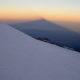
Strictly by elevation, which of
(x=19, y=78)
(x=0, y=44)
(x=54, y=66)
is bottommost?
(x=19, y=78)

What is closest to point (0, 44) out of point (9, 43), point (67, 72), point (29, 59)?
point (9, 43)

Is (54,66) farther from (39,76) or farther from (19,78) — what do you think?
(19,78)

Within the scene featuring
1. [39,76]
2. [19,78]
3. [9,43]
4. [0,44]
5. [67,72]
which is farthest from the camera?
[9,43]

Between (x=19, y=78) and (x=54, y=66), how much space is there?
2.49 feet

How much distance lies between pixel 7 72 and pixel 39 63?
0.63 metres

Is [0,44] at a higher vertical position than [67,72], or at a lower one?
higher

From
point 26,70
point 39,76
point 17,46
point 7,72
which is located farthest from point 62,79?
point 17,46

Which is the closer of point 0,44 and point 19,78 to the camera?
point 19,78

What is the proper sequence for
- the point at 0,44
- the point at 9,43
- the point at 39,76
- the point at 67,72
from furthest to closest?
1. the point at 9,43
2. the point at 0,44
3. the point at 67,72
4. the point at 39,76

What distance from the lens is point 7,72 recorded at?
212cm

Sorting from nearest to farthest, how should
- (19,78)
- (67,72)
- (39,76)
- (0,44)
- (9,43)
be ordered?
(19,78) < (39,76) < (67,72) < (0,44) < (9,43)

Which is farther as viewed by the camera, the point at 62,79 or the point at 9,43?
the point at 9,43

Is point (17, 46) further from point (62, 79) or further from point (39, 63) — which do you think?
point (62, 79)

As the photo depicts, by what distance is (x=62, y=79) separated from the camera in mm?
2289
